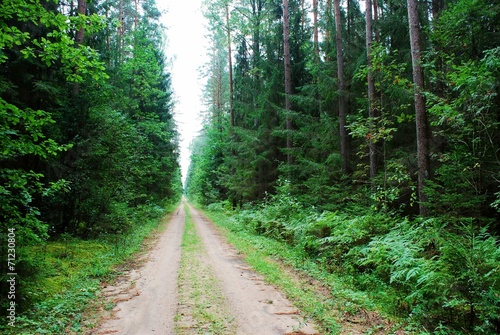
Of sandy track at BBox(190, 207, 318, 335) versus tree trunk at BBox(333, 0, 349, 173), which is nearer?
sandy track at BBox(190, 207, 318, 335)

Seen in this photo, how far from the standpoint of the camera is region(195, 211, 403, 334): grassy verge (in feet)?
15.1

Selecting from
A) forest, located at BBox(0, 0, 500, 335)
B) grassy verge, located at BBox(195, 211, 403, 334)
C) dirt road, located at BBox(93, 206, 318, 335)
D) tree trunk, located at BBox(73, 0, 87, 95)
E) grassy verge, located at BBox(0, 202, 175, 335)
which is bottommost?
grassy verge, located at BBox(195, 211, 403, 334)

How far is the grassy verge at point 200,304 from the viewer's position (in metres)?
4.50

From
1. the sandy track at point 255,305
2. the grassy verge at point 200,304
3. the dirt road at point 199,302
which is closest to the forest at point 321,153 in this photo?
the dirt road at point 199,302

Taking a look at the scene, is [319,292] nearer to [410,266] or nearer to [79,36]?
[410,266]

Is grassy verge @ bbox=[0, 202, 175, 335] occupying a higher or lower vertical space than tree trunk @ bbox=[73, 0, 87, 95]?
lower

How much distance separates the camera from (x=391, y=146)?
42.7ft

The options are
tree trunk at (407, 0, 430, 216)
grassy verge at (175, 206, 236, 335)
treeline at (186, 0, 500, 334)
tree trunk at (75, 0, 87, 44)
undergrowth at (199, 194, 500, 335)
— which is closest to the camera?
undergrowth at (199, 194, 500, 335)

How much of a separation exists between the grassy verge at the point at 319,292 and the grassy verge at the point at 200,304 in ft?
4.50

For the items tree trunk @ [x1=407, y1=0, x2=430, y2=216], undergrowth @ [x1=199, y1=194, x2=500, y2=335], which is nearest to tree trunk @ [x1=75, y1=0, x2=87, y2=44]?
undergrowth @ [x1=199, y1=194, x2=500, y2=335]

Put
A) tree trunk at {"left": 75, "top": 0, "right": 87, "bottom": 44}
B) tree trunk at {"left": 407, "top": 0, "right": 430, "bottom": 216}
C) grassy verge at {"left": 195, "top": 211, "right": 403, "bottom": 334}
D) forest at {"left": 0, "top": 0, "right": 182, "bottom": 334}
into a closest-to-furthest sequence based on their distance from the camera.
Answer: grassy verge at {"left": 195, "top": 211, "right": 403, "bottom": 334}, forest at {"left": 0, "top": 0, "right": 182, "bottom": 334}, tree trunk at {"left": 407, "top": 0, "right": 430, "bottom": 216}, tree trunk at {"left": 75, "top": 0, "right": 87, "bottom": 44}

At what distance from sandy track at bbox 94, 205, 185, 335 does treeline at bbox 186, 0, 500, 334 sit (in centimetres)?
405

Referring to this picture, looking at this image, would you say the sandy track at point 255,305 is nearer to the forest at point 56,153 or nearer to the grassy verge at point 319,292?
the grassy verge at point 319,292

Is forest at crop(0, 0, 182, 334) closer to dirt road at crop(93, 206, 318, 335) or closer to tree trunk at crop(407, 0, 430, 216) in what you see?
dirt road at crop(93, 206, 318, 335)
